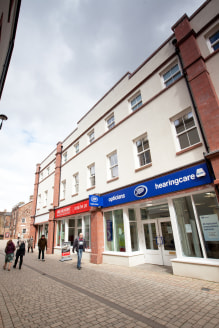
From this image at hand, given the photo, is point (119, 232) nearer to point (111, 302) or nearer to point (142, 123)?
point (111, 302)

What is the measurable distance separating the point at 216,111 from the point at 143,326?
23.5 ft

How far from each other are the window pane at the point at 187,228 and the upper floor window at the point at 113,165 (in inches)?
190

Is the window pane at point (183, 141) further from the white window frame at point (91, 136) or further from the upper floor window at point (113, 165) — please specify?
the white window frame at point (91, 136)

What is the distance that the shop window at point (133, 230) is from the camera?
10.0m

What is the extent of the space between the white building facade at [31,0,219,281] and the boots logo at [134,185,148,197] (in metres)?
0.05

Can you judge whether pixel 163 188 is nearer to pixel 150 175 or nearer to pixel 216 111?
pixel 150 175

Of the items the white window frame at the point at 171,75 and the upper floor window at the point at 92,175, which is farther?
the upper floor window at the point at 92,175

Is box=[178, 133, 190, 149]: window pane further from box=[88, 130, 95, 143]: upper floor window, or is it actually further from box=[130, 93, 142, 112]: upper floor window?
box=[88, 130, 95, 143]: upper floor window

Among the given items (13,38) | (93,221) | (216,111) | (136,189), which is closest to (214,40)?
(216,111)

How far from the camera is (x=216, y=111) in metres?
6.67

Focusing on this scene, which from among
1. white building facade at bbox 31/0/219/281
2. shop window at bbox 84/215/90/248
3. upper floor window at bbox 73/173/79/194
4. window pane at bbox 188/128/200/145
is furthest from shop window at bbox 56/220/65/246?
window pane at bbox 188/128/200/145

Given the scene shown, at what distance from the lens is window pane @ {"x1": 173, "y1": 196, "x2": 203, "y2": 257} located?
6914 mm

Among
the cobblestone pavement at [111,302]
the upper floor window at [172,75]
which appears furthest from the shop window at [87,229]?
the upper floor window at [172,75]

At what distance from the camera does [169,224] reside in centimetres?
918
